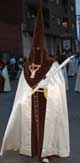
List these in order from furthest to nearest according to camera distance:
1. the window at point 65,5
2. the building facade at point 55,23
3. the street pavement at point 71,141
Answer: the window at point 65,5 < the building facade at point 55,23 < the street pavement at point 71,141

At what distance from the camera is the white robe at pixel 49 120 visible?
24.6 ft

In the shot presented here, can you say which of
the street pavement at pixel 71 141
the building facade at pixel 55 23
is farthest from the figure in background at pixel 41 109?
the building facade at pixel 55 23

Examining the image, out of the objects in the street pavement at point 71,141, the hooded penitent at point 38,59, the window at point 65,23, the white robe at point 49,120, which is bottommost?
the window at point 65,23

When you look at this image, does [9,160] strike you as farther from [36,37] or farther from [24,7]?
[24,7]

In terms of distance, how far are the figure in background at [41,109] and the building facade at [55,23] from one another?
45882 mm

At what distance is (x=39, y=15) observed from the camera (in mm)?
7566

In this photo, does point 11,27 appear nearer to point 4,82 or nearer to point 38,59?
point 4,82

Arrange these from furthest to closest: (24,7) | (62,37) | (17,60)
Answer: (62,37)
(24,7)
(17,60)

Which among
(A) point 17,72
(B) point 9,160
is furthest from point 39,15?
(A) point 17,72

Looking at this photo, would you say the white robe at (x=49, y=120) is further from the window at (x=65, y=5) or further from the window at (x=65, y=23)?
the window at (x=65, y=5)

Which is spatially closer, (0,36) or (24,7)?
(0,36)

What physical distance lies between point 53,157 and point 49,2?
5972cm

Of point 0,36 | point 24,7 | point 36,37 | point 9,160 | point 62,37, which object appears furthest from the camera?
point 62,37

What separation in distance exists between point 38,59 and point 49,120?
798 millimetres
